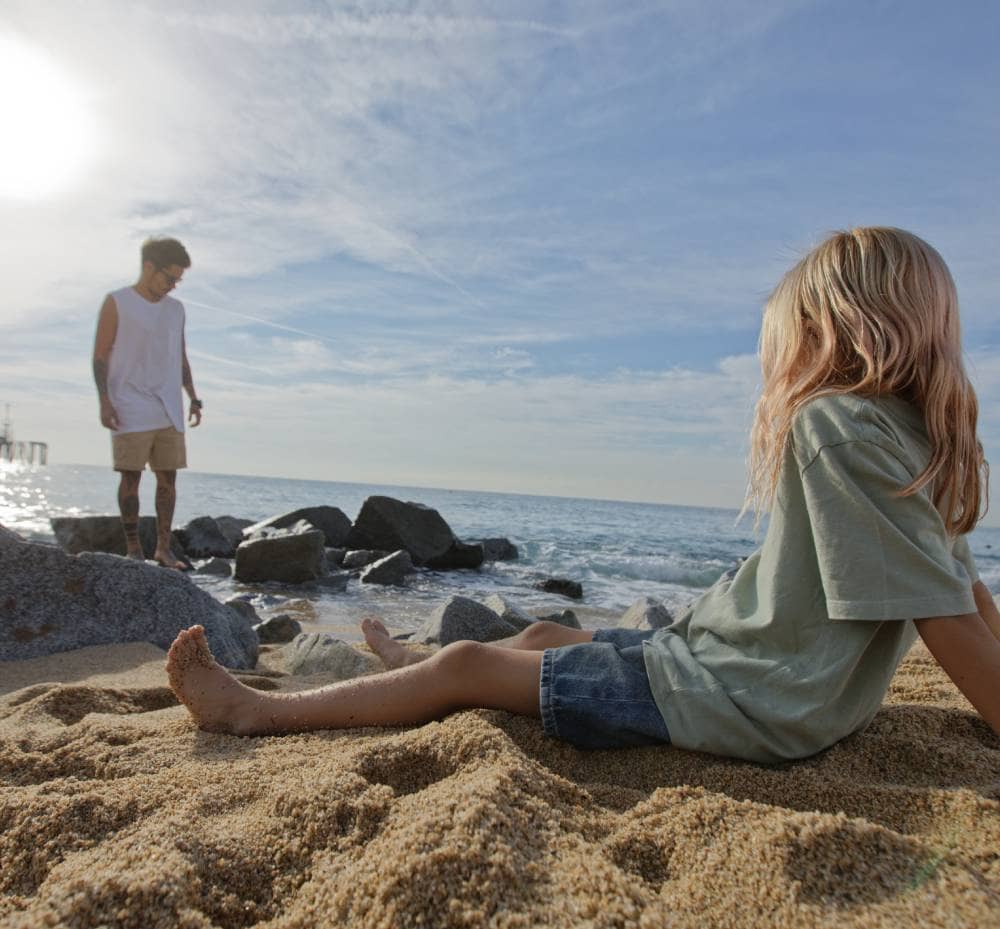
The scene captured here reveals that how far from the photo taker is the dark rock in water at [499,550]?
14734mm

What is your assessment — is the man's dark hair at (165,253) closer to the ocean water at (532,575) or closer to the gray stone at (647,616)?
the ocean water at (532,575)

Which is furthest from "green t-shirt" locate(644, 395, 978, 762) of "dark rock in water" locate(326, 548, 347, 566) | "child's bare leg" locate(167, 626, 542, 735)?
"dark rock in water" locate(326, 548, 347, 566)

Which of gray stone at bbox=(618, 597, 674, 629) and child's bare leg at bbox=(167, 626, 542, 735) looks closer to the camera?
child's bare leg at bbox=(167, 626, 542, 735)

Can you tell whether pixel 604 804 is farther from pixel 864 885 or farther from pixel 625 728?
pixel 864 885

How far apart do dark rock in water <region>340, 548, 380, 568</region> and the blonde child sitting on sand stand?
9.34m

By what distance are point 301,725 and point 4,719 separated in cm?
107

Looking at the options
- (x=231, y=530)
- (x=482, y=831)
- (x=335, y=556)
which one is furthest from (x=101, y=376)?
(x=231, y=530)

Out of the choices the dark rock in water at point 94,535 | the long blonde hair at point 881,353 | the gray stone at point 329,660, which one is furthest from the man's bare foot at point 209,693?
the dark rock in water at point 94,535

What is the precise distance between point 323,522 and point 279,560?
4.96 m

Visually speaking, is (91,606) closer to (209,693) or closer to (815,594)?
(209,693)

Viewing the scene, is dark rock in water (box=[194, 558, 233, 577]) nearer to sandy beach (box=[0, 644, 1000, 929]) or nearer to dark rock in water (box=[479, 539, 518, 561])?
dark rock in water (box=[479, 539, 518, 561])

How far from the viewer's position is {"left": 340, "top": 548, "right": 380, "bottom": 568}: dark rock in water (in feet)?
38.0

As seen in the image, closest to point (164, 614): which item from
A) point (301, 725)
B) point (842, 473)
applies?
point (301, 725)

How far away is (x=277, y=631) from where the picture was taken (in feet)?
18.5
